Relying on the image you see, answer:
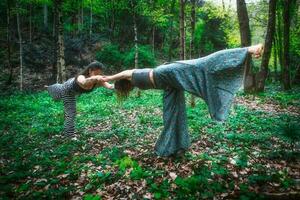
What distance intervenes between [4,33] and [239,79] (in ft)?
Result: 95.2

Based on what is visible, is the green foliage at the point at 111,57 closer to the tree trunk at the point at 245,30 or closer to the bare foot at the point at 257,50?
the tree trunk at the point at 245,30

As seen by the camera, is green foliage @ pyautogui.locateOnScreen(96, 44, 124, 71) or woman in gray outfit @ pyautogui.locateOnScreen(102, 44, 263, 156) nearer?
woman in gray outfit @ pyautogui.locateOnScreen(102, 44, 263, 156)

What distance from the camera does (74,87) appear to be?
8.20 m

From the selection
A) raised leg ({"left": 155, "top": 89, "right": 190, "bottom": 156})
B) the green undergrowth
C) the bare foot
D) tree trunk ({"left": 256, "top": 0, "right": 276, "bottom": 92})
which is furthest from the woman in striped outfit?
tree trunk ({"left": 256, "top": 0, "right": 276, "bottom": 92})

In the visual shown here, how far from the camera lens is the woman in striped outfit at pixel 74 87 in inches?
305

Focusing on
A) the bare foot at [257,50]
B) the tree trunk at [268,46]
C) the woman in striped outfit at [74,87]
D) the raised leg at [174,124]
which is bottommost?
Answer: the raised leg at [174,124]

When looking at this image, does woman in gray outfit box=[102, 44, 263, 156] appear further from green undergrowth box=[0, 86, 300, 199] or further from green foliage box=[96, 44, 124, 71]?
green foliage box=[96, 44, 124, 71]

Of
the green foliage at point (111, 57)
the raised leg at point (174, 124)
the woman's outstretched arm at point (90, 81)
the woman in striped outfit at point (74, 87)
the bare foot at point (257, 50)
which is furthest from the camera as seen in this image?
the green foliage at point (111, 57)

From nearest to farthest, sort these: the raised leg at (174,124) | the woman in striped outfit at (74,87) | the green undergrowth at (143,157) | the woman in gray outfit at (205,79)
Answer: the green undergrowth at (143,157)
the woman in gray outfit at (205,79)
the raised leg at (174,124)
the woman in striped outfit at (74,87)

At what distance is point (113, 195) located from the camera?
505 centimetres

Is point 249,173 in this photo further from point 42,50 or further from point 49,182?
point 42,50

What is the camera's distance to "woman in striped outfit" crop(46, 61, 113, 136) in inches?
305

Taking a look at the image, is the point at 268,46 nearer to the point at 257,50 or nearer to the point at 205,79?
the point at 257,50

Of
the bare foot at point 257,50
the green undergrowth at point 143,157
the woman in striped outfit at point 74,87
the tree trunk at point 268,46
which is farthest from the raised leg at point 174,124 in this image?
the tree trunk at point 268,46
